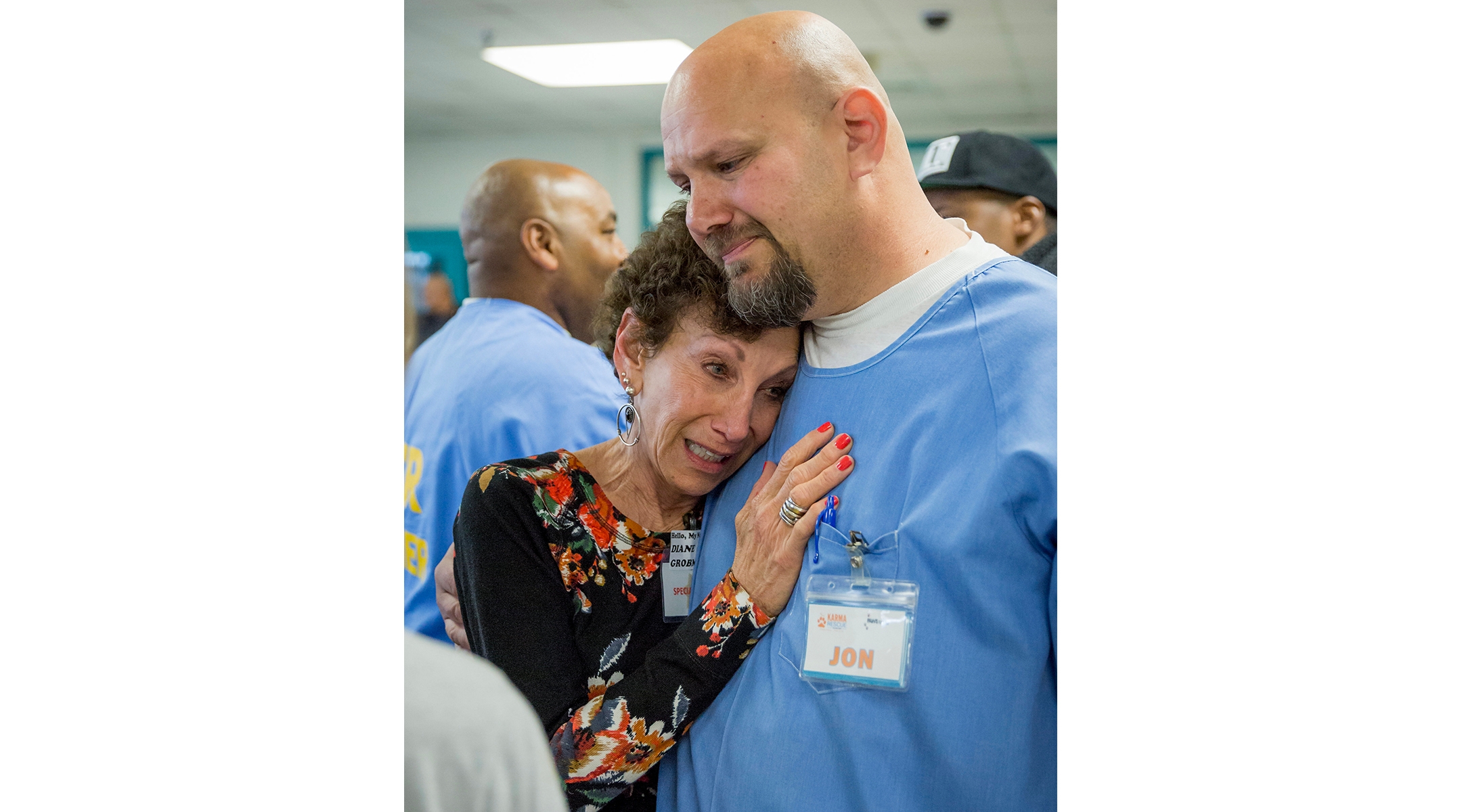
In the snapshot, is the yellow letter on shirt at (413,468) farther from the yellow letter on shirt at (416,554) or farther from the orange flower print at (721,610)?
the orange flower print at (721,610)

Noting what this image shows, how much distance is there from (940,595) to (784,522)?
9.5 inches

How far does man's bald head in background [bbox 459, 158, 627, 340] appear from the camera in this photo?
1662 mm

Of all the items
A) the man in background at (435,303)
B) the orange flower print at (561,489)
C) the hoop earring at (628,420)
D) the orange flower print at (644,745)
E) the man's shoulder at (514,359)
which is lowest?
the orange flower print at (644,745)

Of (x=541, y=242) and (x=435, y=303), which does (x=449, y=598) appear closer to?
(x=435, y=303)

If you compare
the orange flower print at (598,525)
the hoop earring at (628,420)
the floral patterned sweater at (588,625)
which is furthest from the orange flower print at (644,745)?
the hoop earring at (628,420)

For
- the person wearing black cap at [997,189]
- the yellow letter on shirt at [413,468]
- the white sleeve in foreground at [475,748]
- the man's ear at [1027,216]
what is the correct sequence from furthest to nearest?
the yellow letter on shirt at [413,468] < the man's ear at [1027,216] < the person wearing black cap at [997,189] < the white sleeve in foreground at [475,748]

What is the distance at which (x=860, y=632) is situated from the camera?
1.17m

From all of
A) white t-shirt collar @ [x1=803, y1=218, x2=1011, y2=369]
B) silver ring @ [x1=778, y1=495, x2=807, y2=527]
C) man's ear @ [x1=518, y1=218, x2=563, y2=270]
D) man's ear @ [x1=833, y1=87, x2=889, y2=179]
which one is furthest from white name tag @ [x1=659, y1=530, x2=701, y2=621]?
man's ear @ [x1=518, y1=218, x2=563, y2=270]

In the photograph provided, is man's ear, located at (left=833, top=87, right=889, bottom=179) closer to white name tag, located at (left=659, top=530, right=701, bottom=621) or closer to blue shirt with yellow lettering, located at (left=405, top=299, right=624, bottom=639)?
white name tag, located at (left=659, top=530, right=701, bottom=621)

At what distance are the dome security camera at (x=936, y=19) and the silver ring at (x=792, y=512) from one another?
0.67 m

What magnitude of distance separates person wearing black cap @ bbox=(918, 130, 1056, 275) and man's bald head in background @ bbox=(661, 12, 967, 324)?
123 mm

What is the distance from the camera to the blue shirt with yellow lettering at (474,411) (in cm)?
161
